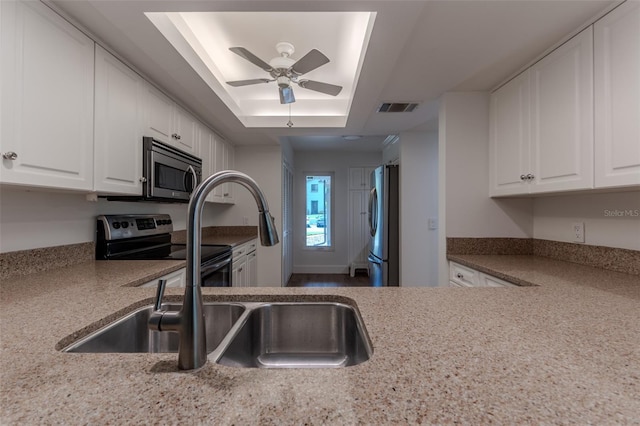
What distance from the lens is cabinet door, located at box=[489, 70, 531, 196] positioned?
186 cm

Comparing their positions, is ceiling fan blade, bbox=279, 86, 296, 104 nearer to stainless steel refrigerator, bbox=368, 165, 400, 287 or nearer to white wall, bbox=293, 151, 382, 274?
stainless steel refrigerator, bbox=368, 165, 400, 287

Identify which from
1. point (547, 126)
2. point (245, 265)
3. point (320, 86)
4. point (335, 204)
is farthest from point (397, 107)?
point (335, 204)

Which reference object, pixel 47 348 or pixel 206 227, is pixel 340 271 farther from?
pixel 47 348

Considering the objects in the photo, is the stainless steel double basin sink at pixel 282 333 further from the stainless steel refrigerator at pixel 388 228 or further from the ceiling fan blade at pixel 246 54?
the stainless steel refrigerator at pixel 388 228

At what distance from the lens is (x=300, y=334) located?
1.02 metres

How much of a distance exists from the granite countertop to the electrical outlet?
1113 millimetres

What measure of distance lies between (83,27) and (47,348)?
1636mm

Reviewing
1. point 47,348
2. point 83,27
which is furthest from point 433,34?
point 47,348

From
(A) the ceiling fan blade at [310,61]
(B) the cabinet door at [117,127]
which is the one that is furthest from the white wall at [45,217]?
(A) the ceiling fan blade at [310,61]

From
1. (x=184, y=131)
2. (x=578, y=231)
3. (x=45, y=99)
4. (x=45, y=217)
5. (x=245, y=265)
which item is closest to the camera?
(x=45, y=99)

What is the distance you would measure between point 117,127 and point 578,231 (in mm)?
2977

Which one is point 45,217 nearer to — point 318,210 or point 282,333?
point 282,333

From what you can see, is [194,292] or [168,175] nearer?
[194,292]

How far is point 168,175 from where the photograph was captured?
2076 mm
